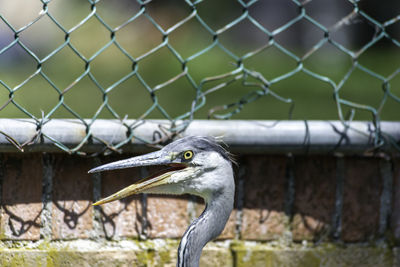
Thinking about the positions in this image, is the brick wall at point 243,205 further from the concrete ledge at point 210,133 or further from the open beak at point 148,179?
the open beak at point 148,179

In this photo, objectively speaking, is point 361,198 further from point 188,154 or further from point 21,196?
Answer: point 21,196

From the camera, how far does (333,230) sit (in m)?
1.79

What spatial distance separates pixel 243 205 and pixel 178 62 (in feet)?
11.9

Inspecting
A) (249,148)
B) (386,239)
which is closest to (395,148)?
(386,239)

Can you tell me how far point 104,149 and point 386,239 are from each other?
89 cm

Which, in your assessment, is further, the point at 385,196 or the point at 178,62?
the point at 178,62

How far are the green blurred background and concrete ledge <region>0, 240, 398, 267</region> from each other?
58cm

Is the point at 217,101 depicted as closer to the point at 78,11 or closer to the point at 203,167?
the point at 203,167

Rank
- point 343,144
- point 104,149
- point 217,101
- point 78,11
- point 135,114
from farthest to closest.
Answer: point 78,11 → point 217,101 → point 135,114 → point 343,144 → point 104,149

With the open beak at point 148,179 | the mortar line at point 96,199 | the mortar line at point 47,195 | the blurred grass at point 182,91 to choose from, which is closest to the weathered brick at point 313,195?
the open beak at point 148,179

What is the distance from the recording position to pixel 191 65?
5.36 metres

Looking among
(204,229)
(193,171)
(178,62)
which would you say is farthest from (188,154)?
(178,62)

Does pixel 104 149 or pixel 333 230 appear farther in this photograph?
pixel 333 230

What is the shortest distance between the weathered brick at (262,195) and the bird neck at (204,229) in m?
0.25
